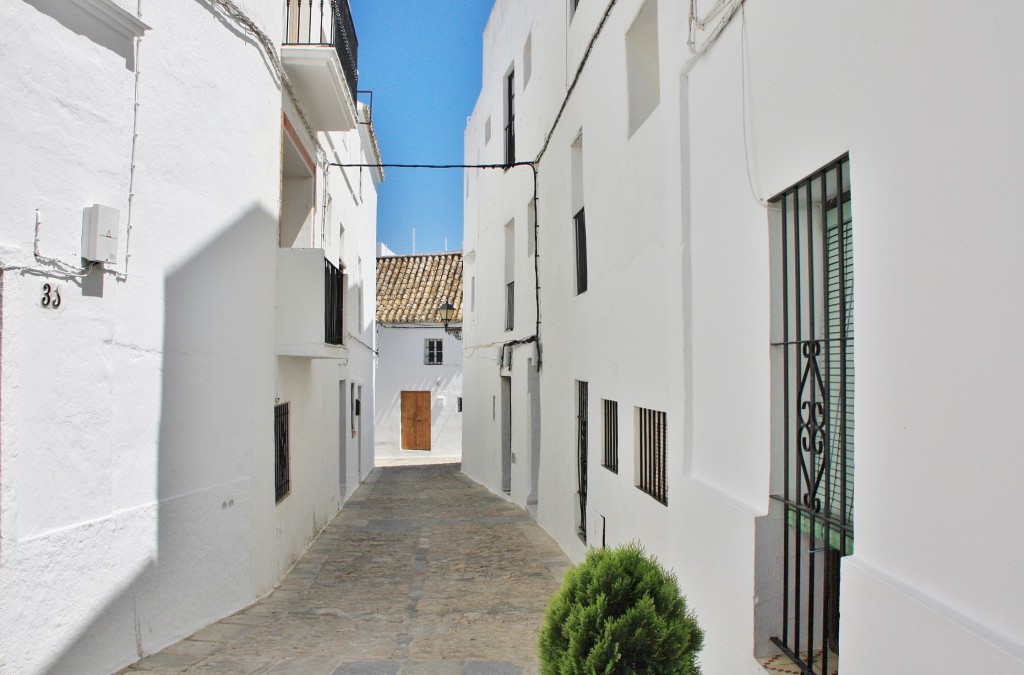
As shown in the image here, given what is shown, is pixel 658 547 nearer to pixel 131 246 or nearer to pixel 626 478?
pixel 626 478

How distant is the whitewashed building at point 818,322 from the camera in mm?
2168

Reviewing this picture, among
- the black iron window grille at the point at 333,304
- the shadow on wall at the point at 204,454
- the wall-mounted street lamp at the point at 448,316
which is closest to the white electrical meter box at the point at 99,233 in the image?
the shadow on wall at the point at 204,454

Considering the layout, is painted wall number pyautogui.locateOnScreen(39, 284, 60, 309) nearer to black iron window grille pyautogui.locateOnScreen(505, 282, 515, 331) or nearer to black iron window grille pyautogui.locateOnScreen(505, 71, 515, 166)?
black iron window grille pyautogui.locateOnScreen(505, 282, 515, 331)

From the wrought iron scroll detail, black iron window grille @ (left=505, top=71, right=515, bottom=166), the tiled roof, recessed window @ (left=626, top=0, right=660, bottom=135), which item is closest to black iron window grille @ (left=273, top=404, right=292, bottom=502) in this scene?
recessed window @ (left=626, top=0, right=660, bottom=135)

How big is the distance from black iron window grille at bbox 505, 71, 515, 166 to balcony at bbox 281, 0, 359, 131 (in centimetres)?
464

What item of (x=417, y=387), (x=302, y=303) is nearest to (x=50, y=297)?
(x=302, y=303)

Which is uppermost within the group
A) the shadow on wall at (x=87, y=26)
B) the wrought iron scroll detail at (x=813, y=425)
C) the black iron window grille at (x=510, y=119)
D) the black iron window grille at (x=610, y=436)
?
the black iron window grille at (x=510, y=119)

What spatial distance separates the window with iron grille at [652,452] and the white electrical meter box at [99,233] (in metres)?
3.69

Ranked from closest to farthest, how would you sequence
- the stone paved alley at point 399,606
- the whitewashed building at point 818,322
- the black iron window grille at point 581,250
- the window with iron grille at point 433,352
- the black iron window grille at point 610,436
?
1. the whitewashed building at point 818,322
2. the stone paved alley at point 399,606
3. the black iron window grille at point 610,436
4. the black iron window grille at point 581,250
5. the window with iron grille at point 433,352

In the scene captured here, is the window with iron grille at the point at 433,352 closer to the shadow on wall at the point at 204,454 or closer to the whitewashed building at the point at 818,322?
the whitewashed building at the point at 818,322

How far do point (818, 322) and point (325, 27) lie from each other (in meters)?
7.80

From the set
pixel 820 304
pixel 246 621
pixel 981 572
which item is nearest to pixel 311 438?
pixel 246 621

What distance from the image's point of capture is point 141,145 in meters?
4.84

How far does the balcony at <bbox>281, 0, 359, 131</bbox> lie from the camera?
7367mm
